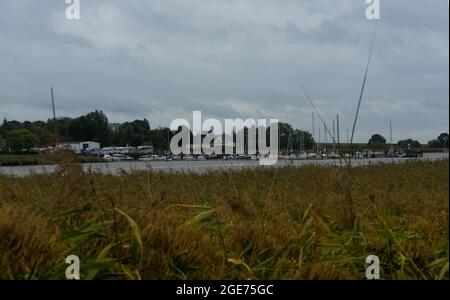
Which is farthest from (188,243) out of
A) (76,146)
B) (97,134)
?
(97,134)

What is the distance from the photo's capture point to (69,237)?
10.5 ft

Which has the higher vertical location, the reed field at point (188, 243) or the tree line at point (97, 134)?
the tree line at point (97, 134)

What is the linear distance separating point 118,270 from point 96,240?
484mm

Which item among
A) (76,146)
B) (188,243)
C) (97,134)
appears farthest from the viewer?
(97,134)

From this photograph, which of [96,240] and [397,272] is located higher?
[96,240]

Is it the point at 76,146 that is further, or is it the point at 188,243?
the point at 76,146

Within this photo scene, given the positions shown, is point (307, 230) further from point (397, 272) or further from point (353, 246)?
point (397, 272)

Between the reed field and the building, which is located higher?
the building

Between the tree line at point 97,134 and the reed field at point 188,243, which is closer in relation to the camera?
the reed field at point 188,243

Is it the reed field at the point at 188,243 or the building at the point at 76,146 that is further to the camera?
the building at the point at 76,146

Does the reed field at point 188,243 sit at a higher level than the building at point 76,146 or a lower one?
lower

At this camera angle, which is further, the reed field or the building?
the building

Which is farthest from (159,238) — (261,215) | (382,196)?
(382,196)

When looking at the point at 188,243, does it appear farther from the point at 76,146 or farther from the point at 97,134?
the point at 97,134
